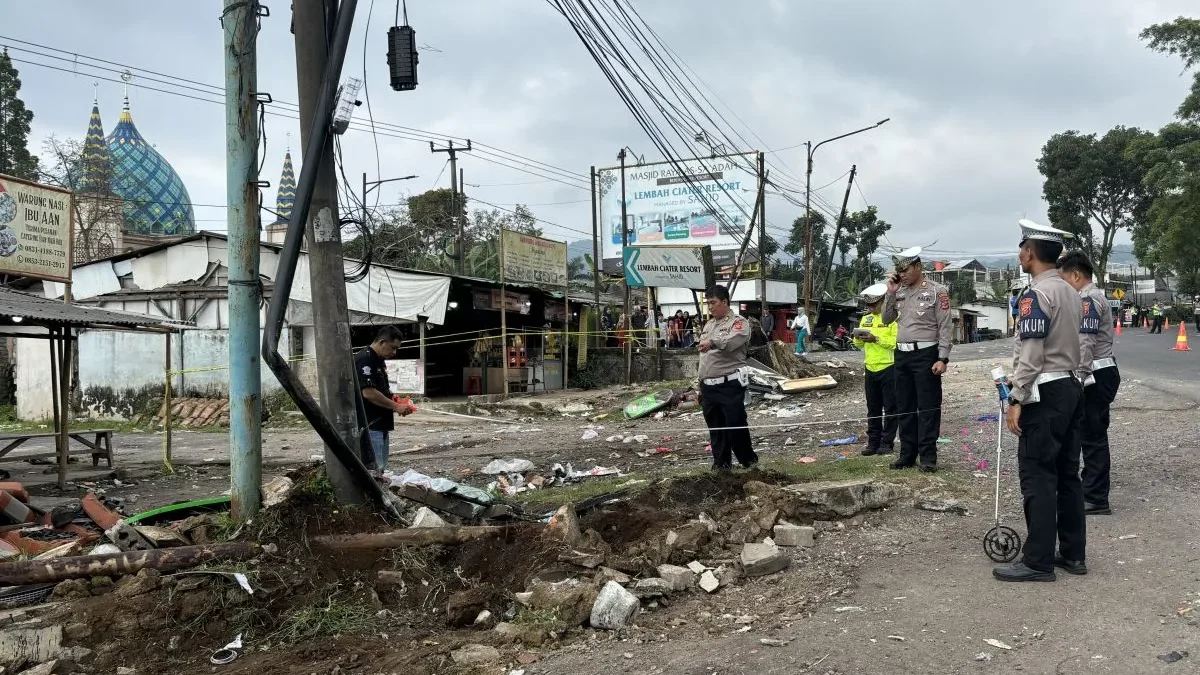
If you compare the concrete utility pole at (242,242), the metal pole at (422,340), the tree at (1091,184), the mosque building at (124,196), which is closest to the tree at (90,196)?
the mosque building at (124,196)

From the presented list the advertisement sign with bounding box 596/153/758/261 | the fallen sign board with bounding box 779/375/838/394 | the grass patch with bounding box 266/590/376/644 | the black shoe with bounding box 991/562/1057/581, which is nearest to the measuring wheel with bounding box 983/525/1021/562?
the black shoe with bounding box 991/562/1057/581

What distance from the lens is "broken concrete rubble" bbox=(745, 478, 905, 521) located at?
549cm

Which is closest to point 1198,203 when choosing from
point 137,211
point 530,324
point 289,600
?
point 530,324

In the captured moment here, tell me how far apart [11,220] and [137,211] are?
2982 cm

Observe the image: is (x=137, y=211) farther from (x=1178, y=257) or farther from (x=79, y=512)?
(x=1178, y=257)

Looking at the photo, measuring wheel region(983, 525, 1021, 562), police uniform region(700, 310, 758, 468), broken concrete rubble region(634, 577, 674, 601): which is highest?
police uniform region(700, 310, 758, 468)

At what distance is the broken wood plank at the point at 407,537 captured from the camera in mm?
4699

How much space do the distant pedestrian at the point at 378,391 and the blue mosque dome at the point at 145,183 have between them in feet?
114

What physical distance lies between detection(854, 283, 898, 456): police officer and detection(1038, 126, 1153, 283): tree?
140 ft

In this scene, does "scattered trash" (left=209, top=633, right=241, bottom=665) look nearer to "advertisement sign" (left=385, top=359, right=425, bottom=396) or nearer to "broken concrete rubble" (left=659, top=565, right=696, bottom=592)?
"broken concrete rubble" (left=659, top=565, right=696, bottom=592)

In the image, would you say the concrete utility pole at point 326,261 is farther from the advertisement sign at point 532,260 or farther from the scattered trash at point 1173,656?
the advertisement sign at point 532,260

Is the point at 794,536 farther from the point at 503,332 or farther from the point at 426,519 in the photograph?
the point at 503,332

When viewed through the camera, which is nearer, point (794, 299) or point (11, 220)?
point (11, 220)

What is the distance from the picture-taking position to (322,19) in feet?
17.0
